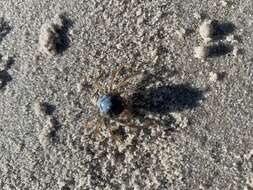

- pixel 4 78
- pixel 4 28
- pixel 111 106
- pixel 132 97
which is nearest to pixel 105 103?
pixel 111 106

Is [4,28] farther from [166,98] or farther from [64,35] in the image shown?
[166,98]

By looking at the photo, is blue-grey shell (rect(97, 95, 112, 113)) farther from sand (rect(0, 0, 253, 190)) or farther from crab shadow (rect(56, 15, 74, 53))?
crab shadow (rect(56, 15, 74, 53))

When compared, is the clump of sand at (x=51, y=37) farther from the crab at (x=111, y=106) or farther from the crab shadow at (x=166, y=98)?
the crab shadow at (x=166, y=98)

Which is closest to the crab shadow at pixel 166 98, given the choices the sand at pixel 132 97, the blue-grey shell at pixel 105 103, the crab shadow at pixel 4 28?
the sand at pixel 132 97

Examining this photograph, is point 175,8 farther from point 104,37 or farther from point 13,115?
point 13,115

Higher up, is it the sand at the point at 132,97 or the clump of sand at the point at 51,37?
the clump of sand at the point at 51,37

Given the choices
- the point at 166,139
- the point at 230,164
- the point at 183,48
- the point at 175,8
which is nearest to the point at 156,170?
the point at 166,139

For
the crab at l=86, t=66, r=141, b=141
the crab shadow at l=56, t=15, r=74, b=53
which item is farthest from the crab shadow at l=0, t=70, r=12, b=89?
the crab at l=86, t=66, r=141, b=141
